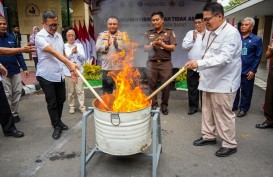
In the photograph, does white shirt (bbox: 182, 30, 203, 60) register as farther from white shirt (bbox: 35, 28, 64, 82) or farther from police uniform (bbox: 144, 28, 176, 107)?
white shirt (bbox: 35, 28, 64, 82)

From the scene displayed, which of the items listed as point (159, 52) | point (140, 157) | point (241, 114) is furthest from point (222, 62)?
point (241, 114)

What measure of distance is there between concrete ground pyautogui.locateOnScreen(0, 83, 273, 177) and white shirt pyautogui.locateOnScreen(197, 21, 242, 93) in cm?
105

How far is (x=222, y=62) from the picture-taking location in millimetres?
3252

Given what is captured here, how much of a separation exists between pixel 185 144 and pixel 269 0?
7.89m

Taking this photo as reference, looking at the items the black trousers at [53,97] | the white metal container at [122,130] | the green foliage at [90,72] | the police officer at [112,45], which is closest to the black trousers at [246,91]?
the police officer at [112,45]

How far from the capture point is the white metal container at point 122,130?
2.76m

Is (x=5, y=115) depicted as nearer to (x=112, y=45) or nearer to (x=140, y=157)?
(x=112, y=45)

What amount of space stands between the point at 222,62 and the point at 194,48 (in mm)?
2125

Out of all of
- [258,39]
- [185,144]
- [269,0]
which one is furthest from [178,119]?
[269,0]

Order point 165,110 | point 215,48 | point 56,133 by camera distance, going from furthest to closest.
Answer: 1. point 165,110
2. point 56,133
3. point 215,48

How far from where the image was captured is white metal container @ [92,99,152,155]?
2762 mm

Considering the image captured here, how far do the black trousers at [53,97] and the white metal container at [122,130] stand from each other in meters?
1.61

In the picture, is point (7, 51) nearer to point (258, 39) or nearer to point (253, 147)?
point (253, 147)

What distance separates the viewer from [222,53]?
327 cm
